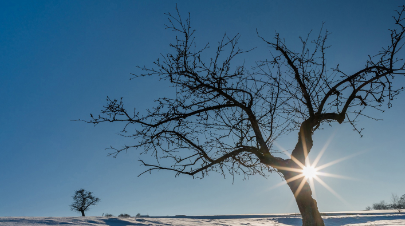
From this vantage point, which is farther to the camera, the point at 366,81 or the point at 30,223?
the point at 30,223

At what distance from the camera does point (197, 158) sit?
4.46 meters

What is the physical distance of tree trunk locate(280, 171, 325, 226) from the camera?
3.97 meters

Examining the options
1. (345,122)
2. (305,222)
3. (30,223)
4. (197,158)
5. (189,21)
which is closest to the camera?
(189,21)

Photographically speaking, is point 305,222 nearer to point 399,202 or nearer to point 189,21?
point 189,21

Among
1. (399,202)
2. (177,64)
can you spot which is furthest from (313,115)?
(399,202)

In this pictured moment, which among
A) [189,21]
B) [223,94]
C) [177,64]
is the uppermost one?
[189,21]

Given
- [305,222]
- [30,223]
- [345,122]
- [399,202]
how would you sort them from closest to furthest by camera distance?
[305,222], [345,122], [30,223], [399,202]

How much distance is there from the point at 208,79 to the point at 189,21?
1119mm

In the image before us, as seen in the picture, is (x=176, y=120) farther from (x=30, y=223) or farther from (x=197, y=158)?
→ (x=30, y=223)

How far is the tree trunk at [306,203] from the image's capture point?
3.97 meters

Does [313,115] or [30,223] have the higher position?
[313,115]

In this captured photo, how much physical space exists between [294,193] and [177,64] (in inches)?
118

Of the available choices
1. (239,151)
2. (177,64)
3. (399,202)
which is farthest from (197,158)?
(399,202)

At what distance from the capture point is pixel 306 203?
13.3ft
